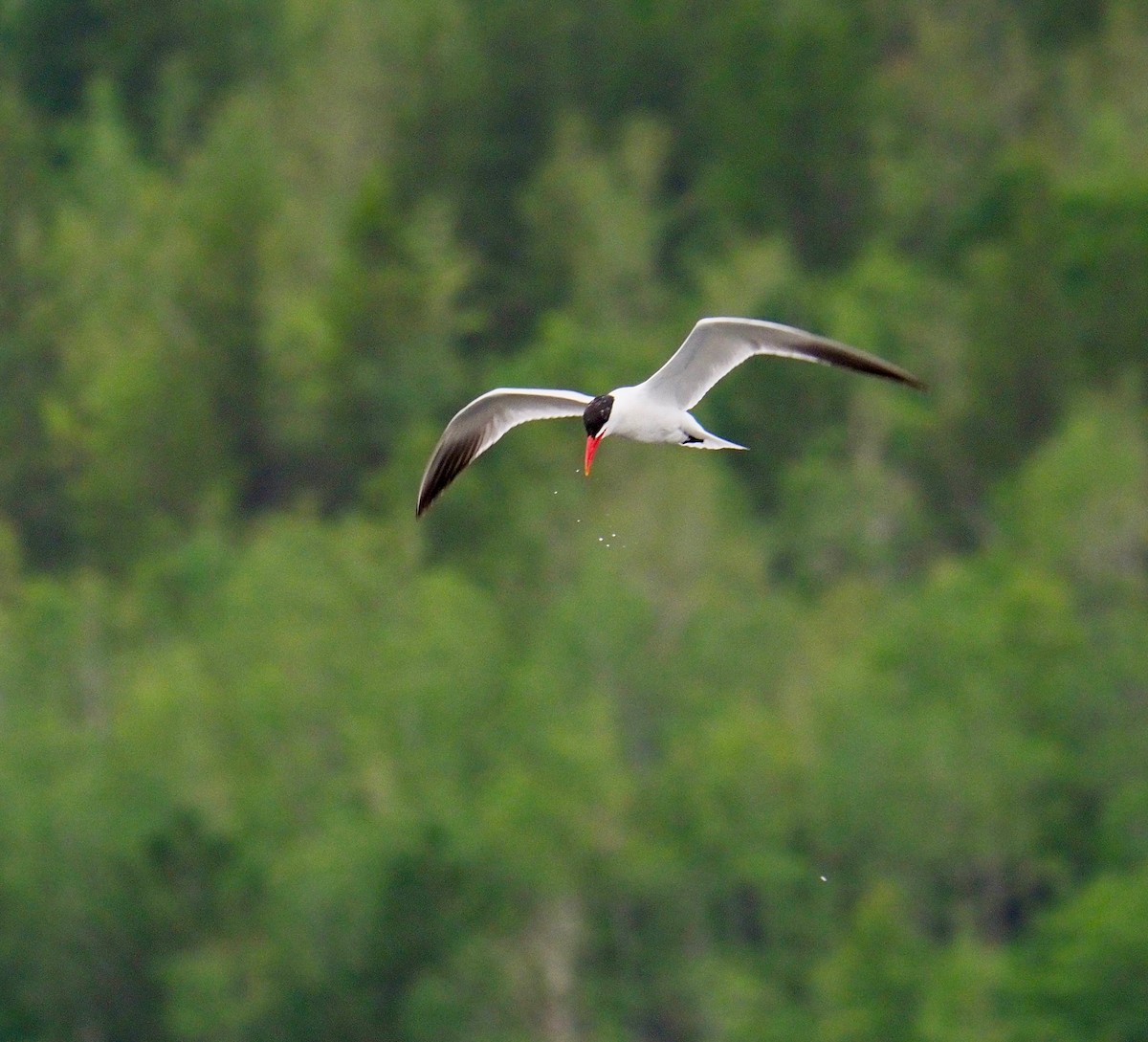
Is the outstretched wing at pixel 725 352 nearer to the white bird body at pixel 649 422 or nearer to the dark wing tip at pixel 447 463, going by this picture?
the white bird body at pixel 649 422

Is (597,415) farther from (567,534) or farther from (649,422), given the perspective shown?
(567,534)

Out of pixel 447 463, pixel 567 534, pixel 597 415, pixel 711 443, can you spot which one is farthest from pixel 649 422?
pixel 567 534

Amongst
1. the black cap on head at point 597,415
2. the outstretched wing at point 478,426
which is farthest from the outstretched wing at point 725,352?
the outstretched wing at point 478,426

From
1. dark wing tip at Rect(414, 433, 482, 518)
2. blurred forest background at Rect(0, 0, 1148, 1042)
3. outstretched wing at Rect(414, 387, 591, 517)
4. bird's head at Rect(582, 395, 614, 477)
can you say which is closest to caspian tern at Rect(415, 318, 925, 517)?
bird's head at Rect(582, 395, 614, 477)

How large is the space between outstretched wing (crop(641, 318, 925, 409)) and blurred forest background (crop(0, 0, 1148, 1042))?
25.5m

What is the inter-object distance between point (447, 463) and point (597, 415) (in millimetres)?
1610

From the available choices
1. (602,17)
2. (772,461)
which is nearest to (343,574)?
(772,461)

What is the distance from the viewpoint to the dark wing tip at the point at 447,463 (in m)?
14.4

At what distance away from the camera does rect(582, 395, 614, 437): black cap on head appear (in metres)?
13.0

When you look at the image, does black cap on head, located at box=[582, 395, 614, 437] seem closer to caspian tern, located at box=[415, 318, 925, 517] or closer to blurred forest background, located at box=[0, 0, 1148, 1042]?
caspian tern, located at box=[415, 318, 925, 517]

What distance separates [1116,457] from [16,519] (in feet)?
75.1

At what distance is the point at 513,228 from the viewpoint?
69250 millimetres

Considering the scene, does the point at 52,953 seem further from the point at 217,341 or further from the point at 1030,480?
the point at 217,341

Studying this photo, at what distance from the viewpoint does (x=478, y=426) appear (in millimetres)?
14359
